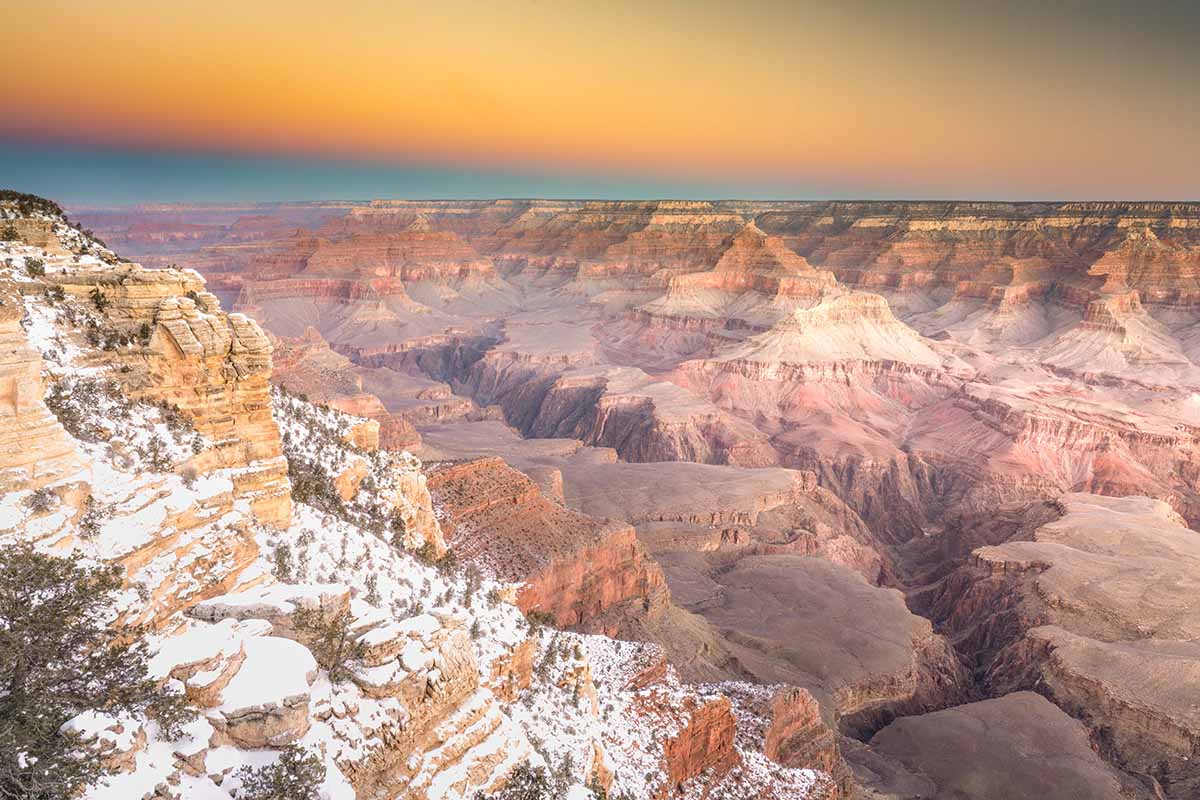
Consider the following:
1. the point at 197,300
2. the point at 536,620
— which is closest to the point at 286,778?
the point at 197,300

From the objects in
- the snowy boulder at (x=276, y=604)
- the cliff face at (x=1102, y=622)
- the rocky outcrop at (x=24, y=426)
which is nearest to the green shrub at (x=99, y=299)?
the rocky outcrop at (x=24, y=426)

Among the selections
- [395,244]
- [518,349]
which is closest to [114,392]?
[518,349]

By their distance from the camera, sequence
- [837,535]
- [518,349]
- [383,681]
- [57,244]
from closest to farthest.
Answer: [383,681] < [57,244] < [837,535] < [518,349]

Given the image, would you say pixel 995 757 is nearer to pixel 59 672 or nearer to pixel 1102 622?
pixel 1102 622

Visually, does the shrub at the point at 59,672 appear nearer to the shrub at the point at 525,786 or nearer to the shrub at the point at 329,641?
the shrub at the point at 329,641

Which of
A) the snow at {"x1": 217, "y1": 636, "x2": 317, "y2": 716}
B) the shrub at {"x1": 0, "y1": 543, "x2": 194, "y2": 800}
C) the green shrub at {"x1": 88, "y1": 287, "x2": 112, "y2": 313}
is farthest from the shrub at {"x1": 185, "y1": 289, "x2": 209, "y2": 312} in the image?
the snow at {"x1": 217, "y1": 636, "x2": 317, "y2": 716}

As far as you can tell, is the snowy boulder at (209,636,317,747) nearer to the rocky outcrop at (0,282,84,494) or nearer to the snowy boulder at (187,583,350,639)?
the snowy boulder at (187,583,350,639)

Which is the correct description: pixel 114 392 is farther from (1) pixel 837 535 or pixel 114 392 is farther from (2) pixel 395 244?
(2) pixel 395 244
